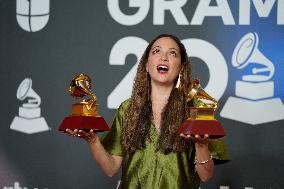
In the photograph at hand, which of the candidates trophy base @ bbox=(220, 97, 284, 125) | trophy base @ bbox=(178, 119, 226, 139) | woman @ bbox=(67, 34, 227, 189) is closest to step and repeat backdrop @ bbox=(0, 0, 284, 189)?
trophy base @ bbox=(220, 97, 284, 125)

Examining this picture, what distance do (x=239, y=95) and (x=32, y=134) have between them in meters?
1.06

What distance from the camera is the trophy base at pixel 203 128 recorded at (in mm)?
1413

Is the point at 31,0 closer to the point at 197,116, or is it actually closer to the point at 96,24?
the point at 96,24

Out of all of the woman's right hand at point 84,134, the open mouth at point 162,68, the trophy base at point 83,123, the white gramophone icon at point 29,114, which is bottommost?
the white gramophone icon at point 29,114

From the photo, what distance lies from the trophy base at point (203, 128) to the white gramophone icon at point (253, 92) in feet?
3.09

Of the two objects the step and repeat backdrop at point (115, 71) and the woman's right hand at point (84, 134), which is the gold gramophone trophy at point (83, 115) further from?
the step and repeat backdrop at point (115, 71)

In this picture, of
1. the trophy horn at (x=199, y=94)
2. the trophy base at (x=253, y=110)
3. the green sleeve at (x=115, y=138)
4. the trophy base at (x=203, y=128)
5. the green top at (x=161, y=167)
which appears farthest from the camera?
the trophy base at (x=253, y=110)

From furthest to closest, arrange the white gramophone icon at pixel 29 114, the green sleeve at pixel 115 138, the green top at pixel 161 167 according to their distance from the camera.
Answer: the white gramophone icon at pixel 29 114, the green sleeve at pixel 115 138, the green top at pixel 161 167

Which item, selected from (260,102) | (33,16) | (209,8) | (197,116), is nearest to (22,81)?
(33,16)

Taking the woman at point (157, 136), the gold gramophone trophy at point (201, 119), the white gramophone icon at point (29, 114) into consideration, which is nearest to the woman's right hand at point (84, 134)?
the woman at point (157, 136)

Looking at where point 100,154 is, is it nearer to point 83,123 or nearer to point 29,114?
point 83,123

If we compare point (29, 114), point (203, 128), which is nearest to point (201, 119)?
point (203, 128)

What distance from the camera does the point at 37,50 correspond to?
8.55 feet

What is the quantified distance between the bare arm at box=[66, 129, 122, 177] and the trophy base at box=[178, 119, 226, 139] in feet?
1.07
